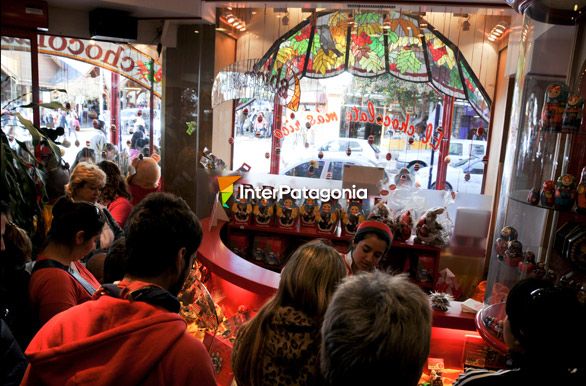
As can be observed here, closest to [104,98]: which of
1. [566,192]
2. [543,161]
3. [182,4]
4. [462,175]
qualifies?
[182,4]

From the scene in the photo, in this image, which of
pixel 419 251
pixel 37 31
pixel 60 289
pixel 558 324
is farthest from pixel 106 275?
pixel 37 31

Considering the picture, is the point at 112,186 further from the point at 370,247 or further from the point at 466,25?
the point at 466,25

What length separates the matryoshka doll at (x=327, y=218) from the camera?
500 cm

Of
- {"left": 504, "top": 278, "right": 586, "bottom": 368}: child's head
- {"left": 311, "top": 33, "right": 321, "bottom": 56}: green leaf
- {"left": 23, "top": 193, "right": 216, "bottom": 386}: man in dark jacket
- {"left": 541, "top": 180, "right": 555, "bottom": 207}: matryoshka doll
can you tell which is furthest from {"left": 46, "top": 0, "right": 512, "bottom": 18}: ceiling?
{"left": 23, "top": 193, "right": 216, "bottom": 386}: man in dark jacket

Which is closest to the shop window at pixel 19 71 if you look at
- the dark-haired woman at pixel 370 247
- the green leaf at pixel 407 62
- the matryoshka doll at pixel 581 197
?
the dark-haired woman at pixel 370 247

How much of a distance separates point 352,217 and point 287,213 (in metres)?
0.71

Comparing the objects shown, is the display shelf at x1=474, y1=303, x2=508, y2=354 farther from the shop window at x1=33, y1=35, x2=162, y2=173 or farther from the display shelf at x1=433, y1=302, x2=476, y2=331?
the shop window at x1=33, y1=35, x2=162, y2=173

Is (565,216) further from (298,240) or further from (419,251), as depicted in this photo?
(298,240)

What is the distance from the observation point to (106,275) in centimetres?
189

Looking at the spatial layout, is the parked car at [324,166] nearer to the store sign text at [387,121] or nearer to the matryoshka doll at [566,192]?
the store sign text at [387,121]

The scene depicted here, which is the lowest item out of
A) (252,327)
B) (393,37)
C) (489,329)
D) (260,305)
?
(260,305)

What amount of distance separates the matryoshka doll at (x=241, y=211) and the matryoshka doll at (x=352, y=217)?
103cm

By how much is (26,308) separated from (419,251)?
3.69 meters

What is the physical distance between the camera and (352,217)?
4.86 meters
